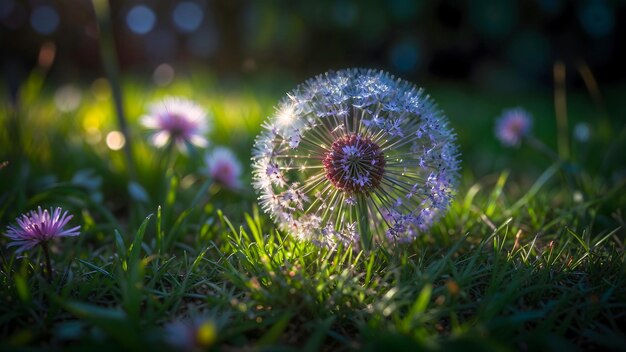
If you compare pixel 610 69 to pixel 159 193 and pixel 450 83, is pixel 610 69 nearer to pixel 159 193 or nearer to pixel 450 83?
pixel 450 83

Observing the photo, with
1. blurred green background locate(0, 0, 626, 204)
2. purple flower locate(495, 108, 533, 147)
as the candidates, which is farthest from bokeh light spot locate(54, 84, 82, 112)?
purple flower locate(495, 108, 533, 147)

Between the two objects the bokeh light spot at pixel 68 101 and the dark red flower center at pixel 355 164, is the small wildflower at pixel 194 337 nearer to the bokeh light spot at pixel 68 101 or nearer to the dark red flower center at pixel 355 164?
the dark red flower center at pixel 355 164

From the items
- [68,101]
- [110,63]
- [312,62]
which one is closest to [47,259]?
→ [110,63]

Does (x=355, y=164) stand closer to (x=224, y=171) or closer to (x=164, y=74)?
(x=224, y=171)

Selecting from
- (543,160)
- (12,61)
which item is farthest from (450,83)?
(12,61)

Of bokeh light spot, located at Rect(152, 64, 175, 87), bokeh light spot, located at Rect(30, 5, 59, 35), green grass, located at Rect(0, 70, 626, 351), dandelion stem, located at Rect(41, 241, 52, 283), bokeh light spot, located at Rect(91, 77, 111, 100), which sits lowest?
green grass, located at Rect(0, 70, 626, 351)

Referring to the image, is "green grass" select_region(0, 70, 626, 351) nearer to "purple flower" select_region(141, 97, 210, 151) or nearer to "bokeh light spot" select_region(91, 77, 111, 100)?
"purple flower" select_region(141, 97, 210, 151)

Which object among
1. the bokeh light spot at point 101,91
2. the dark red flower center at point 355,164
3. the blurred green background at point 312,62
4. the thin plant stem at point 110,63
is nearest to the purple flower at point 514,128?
the blurred green background at point 312,62
